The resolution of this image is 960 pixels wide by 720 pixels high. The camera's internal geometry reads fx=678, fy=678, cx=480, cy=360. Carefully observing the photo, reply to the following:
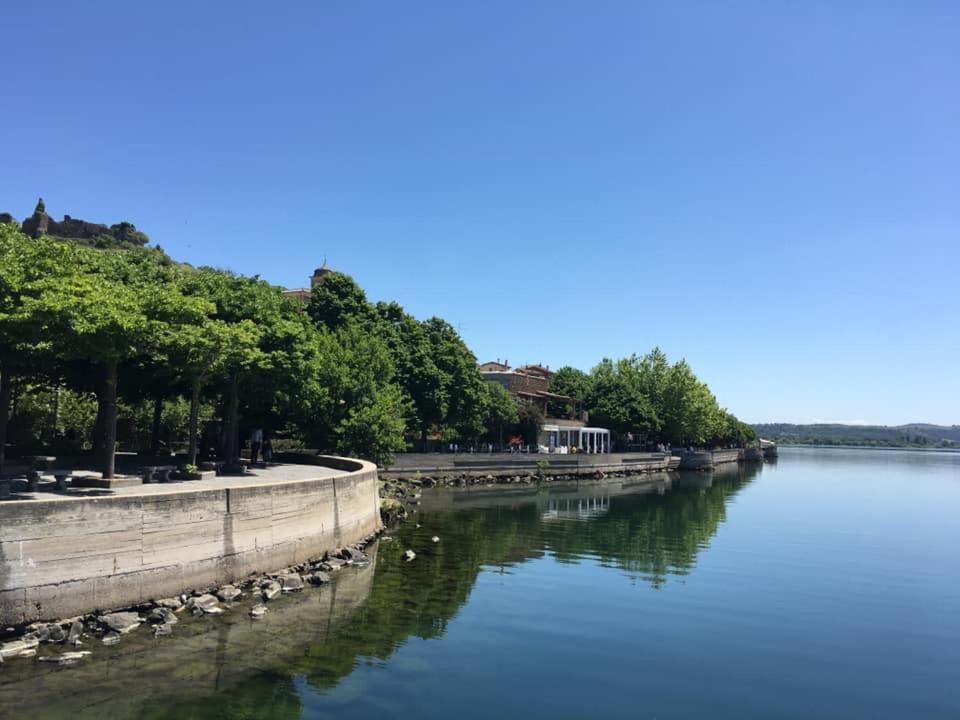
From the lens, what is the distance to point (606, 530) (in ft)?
136

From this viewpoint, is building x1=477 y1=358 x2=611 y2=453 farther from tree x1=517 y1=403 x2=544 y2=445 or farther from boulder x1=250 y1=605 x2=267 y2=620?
boulder x1=250 y1=605 x2=267 y2=620

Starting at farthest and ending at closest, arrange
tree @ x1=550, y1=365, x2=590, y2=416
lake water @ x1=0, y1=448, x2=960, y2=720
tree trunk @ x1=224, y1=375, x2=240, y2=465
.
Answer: tree @ x1=550, y1=365, x2=590, y2=416
tree trunk @ x1=224, y1=375, x2=240, y2=465
lake water @ x1=0, y1=448, x2=960, y2=720

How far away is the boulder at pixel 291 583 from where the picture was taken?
2194 centimetres

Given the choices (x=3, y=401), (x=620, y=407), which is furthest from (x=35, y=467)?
(x=620, y=407)

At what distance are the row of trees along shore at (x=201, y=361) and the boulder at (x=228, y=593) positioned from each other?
Answer: 604 cm

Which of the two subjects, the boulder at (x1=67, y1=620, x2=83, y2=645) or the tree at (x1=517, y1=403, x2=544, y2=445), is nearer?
the boulder at (x1=67, y1=620, x2=83, y2=645)

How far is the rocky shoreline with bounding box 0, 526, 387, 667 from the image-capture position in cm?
1525

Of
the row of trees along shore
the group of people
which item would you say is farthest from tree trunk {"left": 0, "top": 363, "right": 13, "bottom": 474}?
the group of people

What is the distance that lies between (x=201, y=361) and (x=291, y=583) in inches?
377

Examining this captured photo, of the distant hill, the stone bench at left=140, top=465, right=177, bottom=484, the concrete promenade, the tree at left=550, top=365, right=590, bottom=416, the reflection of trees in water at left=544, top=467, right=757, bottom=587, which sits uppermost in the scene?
the distant hill

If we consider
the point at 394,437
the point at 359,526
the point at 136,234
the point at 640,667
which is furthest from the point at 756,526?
the point at 136,234

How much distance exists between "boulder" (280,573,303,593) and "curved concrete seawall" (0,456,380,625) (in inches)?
31.9

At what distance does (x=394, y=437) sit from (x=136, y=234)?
146 m

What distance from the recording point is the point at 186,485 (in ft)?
77.2
